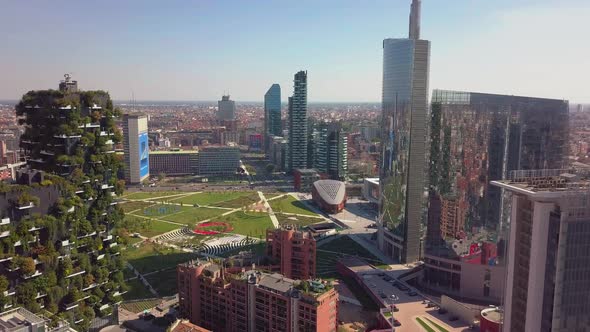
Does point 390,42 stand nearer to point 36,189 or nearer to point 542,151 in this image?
point 542,151

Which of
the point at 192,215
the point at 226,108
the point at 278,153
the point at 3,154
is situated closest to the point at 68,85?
the point at 192,215

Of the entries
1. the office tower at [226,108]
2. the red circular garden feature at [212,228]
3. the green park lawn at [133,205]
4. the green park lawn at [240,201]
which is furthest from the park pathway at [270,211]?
the office tower at [226,108]

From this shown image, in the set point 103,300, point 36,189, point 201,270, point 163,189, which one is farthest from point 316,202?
point 36,189

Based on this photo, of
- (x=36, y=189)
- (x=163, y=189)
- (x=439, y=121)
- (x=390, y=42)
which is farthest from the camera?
(x=163, y=189)

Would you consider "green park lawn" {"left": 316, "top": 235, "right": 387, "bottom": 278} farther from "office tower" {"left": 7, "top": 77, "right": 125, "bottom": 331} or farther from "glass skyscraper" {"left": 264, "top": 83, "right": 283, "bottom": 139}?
"glass skyscraper" {"left": 264, "top": 83, "right": 283, "bottom": 139}

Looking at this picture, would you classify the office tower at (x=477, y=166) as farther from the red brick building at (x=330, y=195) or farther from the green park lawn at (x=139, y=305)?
the red brick building at (x=330, y=195)

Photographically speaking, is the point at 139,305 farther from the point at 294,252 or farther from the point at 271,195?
the point at 271,195
